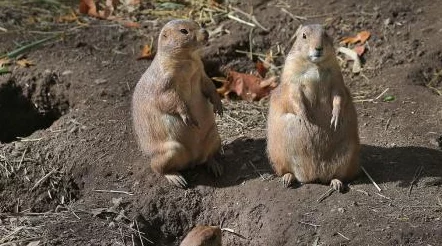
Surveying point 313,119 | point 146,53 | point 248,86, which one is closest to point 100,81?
point 146,53

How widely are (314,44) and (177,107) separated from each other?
4.23 feet

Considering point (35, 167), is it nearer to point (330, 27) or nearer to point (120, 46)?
point (120, 46)

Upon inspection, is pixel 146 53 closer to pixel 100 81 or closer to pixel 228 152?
pixel 100 81

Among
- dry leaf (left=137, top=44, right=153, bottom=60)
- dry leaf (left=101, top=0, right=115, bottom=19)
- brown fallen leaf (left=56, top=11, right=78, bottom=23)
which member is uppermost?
dry leaf (left=101, top=0, right=115, bottom=19)

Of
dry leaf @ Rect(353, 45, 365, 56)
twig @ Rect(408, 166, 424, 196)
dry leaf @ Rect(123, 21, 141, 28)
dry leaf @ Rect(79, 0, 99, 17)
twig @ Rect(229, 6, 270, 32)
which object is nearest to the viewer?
twig @ Rect(408, 166, 424, 196)

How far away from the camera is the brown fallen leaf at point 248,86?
Answer: 29.2 ft

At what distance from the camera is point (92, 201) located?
7316 mm

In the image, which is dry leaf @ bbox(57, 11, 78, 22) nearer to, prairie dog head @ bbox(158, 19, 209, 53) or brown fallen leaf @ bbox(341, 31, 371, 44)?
brown fallen leaf @ bbox(341, 31, 371, 44)

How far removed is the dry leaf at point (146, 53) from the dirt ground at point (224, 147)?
0.10m

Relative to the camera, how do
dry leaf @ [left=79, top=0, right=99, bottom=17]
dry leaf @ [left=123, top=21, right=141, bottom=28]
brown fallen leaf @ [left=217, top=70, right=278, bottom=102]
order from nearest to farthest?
brown fallen leaf @ [left=217, top=70, right=278, bottom=102] < dry leaf @ [left=123, top=21, right=141, bottom=28] < dry leaf @ [left=79, top=0, right=99, bottom=17]

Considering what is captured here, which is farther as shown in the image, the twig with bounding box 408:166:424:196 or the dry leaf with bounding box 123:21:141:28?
the dry leaf with bounding box 123:21:141:28

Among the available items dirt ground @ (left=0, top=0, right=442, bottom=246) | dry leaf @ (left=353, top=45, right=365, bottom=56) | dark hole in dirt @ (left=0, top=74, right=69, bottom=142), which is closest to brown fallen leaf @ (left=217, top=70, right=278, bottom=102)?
dirt ground @ (left=0, top=0, right=442, bottom=246)

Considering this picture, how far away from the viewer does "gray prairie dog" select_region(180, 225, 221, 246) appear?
19.9ft

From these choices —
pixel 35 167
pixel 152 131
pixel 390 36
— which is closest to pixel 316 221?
pixel 152 131
